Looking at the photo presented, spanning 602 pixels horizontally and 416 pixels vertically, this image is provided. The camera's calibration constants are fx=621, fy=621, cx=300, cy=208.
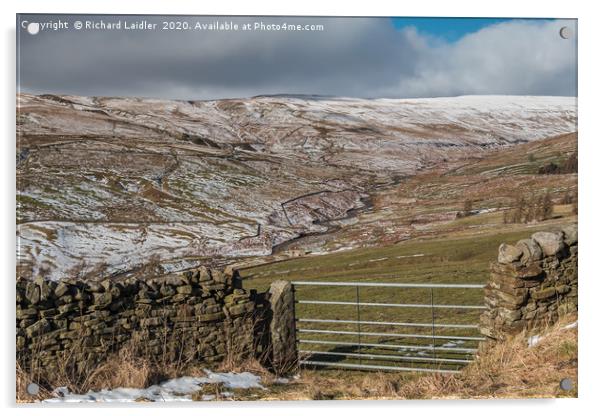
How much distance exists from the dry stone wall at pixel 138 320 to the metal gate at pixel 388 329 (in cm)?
83

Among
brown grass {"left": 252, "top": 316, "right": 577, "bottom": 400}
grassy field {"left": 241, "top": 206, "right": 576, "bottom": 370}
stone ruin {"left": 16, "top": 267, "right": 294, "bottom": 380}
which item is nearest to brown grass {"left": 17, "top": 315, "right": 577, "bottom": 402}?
brown grass {"left": 252, "top": 316, "right": 577, "bottom": 400}

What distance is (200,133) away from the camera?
29.8 feet

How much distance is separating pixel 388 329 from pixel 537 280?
2.08m

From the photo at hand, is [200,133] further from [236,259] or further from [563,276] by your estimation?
[563,276]

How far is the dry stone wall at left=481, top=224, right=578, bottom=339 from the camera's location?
23.1ft

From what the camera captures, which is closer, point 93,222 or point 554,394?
point 554,394

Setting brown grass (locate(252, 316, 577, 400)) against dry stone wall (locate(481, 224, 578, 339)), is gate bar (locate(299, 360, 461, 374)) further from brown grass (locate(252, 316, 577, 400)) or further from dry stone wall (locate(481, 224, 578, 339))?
dry stone wall (locate(481, 224, 578, 339))

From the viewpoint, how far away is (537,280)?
23.2ft

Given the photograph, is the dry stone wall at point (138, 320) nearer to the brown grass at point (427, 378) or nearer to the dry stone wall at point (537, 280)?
the brown grass at point (427, 378)

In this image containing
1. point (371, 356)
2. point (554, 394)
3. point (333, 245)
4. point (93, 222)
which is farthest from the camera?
point (333, 245)

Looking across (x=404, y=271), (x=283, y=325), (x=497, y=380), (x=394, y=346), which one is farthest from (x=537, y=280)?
(x=283, y=325)

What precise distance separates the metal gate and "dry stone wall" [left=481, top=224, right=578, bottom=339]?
1.32 feet

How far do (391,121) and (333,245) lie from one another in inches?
79.3

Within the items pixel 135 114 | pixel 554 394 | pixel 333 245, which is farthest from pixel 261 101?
pixel 554 394
